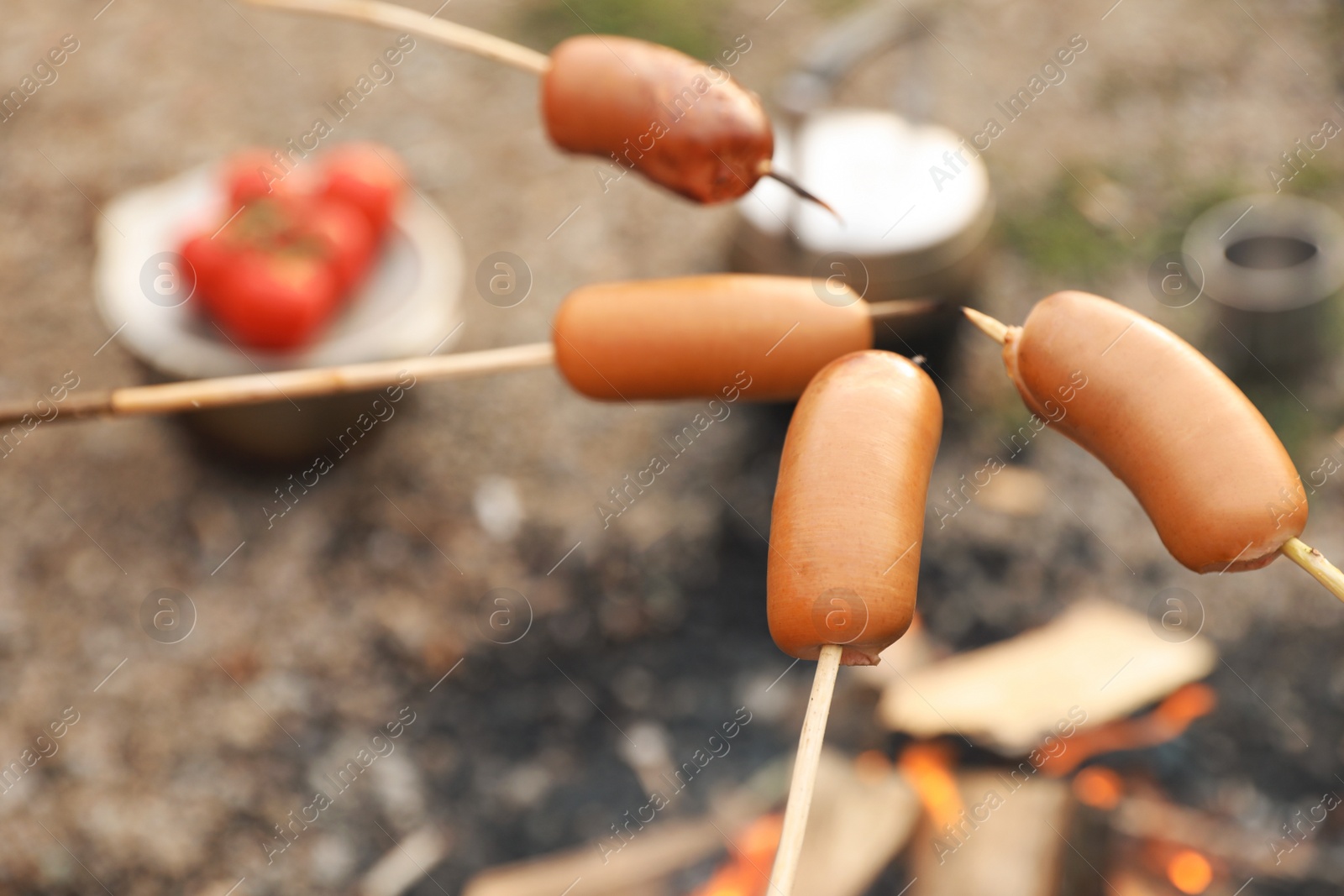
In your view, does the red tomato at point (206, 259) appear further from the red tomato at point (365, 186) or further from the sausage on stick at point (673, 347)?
the sausage on stick at point (673, 347)

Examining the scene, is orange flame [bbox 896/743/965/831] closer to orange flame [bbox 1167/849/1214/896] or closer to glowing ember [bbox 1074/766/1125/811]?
glowing ember [bbox 1074/766/1125/811]

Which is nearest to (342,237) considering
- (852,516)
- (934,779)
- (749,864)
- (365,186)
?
(365,186)

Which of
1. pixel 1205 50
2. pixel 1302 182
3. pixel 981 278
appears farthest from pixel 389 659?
pixel 1205 50

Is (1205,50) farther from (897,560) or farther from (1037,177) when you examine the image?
(897,560)

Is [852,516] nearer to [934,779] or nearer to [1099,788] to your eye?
[934,779]

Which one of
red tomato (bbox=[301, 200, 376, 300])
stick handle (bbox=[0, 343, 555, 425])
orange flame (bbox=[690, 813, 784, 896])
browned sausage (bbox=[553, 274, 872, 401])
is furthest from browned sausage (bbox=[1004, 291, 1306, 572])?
red tomato (bbox=[301, 200, 376, 300])

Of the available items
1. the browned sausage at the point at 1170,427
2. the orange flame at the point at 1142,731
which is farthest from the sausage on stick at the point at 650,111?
the orange flame at the point at 1142,731
